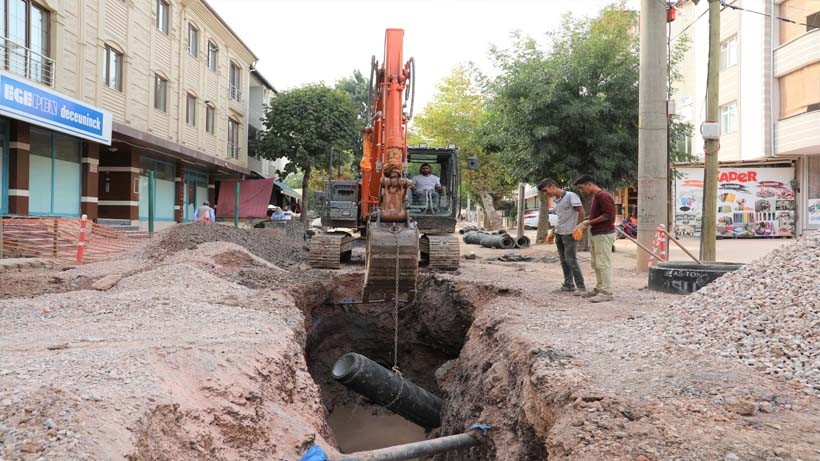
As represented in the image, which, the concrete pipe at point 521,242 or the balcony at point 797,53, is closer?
the balcony at point 797,53

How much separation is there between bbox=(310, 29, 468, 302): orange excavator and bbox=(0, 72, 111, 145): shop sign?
625 centimetres

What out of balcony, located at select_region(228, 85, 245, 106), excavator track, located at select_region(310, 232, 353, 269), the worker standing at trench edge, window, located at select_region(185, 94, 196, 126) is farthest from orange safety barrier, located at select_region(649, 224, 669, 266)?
balcony, located at select_region(228, 85, 245, 106)

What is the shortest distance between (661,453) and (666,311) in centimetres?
295

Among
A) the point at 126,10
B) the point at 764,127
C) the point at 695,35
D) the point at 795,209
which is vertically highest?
the point at 695,35

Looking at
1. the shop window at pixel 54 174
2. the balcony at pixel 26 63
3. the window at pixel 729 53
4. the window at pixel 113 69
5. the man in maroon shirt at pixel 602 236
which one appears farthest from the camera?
the window at pixel 729 53

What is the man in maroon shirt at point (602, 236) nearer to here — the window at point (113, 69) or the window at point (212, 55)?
the window at point (113, 69)

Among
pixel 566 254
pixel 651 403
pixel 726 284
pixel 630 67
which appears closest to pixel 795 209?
pixel 630 67

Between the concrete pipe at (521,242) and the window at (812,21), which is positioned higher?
the window at (812,21)

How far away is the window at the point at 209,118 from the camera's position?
24.5m

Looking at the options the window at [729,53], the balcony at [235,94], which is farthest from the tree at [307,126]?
the window at [729,53]

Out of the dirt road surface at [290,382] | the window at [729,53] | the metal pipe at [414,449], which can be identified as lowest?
the metal pipe at [414,449]

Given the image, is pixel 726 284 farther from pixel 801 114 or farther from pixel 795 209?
pixel 795 209

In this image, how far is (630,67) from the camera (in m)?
16.0

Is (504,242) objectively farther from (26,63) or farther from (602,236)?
(26,63)
